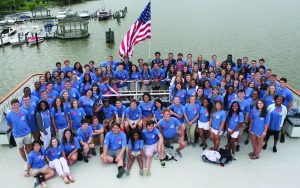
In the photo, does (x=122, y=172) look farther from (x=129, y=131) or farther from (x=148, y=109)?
(x=148, y=109)

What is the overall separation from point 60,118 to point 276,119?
545 cm

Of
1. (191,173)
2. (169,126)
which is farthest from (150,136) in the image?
(191,173)

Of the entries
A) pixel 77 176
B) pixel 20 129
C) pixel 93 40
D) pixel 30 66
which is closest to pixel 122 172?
pixel 77 176

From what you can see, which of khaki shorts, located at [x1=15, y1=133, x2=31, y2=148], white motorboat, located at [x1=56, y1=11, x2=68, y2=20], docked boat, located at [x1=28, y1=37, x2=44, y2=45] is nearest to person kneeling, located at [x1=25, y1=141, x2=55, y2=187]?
khaki shorts, located at [x1=15, y1=133, x2=31, y2=148]

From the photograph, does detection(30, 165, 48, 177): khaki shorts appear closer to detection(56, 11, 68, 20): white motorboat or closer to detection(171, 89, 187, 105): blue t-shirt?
detection(171, 89, 187, 105): blue t-shirt

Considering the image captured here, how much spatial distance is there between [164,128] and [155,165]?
94cm

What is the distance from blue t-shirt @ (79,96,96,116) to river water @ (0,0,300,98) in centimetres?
1449

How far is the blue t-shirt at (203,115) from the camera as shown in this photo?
23.9ft

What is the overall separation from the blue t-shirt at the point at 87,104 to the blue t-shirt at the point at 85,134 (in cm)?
82

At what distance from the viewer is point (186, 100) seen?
319 inches

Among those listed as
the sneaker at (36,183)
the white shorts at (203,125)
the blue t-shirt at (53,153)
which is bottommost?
the sneaker at (36,183)

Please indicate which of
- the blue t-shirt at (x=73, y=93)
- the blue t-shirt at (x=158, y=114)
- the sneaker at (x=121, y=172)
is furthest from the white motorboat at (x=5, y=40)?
the sneaker at (x=121, y=172)

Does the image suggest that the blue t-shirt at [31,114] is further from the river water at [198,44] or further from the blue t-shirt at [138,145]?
the river water at [198,44]

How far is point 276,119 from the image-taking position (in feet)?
23.2
